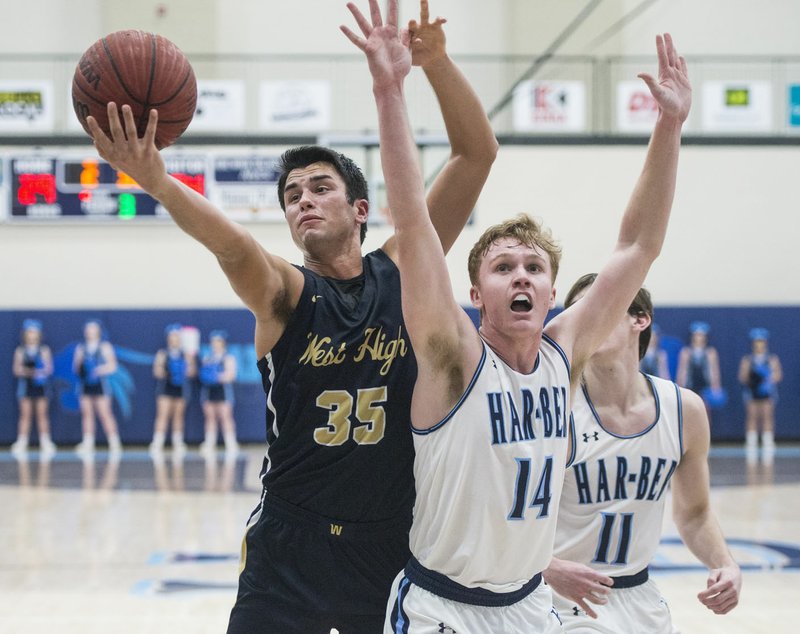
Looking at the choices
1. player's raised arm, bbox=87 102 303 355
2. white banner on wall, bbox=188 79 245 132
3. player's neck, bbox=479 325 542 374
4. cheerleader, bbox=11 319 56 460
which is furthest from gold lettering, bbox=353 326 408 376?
white banner on wall, bbox=188 79 245 132

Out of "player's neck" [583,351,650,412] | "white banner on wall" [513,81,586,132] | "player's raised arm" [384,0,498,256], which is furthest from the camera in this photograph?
"white banner on wall" [513,81,586,132]

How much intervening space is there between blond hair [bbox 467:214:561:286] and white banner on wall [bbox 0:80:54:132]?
13.2 m

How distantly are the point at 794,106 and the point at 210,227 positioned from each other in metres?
14.6

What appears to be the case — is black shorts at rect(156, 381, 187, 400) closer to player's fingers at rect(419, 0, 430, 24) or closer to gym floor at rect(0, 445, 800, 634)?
gym floor at rect(0, 445, 800, 634)

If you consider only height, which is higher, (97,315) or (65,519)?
(97,315)

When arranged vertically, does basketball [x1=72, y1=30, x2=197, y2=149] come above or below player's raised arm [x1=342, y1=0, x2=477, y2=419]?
above

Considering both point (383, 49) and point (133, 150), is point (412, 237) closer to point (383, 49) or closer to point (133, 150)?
point (383, 49)

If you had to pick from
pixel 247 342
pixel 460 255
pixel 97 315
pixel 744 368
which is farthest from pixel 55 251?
pixel 744 368

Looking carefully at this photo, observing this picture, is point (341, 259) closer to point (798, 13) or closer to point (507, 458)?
point (507, 458)

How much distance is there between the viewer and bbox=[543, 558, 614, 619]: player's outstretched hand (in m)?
2.68

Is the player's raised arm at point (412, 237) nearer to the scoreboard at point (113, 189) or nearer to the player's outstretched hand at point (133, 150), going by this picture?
the player's outstretched hand at point (133, 150)

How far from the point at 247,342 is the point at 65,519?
6286 mm

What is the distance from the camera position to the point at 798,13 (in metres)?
15.6

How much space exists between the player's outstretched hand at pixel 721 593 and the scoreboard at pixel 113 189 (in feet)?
37.4
